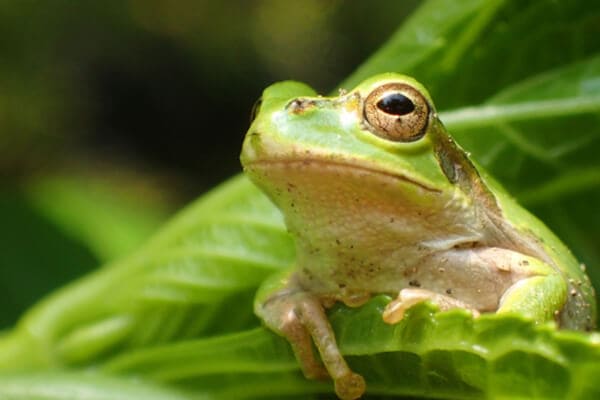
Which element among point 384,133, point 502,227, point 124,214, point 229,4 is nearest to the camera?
point 384,133

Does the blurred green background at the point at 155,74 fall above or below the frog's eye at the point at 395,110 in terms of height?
above

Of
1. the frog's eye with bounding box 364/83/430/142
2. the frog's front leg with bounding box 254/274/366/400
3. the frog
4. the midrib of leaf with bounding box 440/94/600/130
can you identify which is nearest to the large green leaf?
the midrib of leaf with bounding box 440/94/600/130

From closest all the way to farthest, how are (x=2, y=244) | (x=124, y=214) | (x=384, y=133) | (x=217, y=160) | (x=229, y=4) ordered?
(x=384, y=133) → (x=2, y=244) → (x=124, y=214) → (x=217, y=160) → (x=229, y=4)

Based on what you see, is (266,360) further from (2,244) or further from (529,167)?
(2,244)

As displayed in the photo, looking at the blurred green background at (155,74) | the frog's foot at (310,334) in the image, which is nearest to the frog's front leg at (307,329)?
the frog's foot at (310,334)

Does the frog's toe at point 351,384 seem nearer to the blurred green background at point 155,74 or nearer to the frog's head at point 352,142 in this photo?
the frog's head at point 352,142

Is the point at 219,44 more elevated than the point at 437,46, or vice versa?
the point at 219,44

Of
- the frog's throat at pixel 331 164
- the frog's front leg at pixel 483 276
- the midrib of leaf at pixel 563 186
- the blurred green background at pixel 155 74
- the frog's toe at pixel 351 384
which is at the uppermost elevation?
the blurred green background at pixel 155 74

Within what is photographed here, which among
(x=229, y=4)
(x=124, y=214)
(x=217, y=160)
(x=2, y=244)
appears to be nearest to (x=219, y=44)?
(x=229, y=4)
